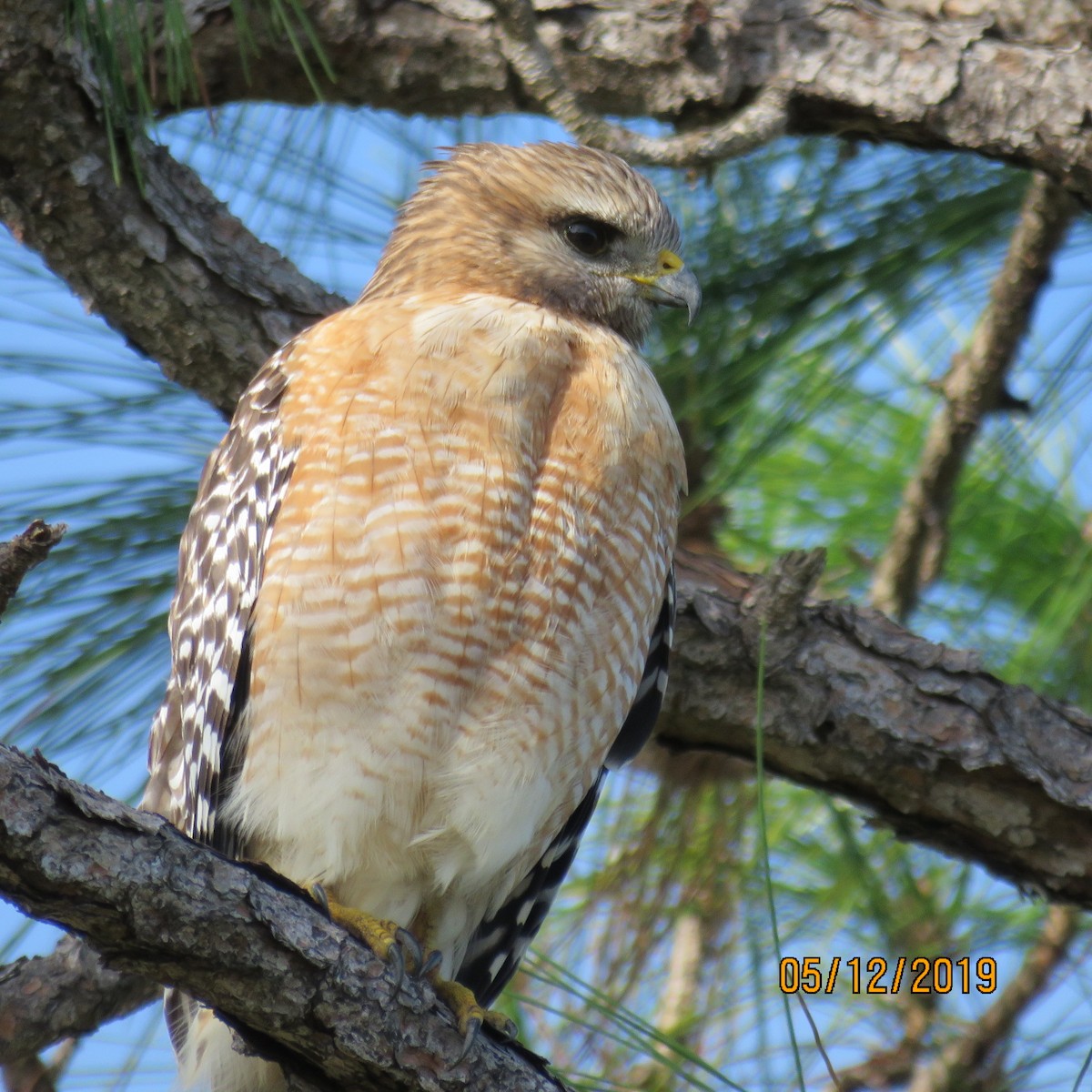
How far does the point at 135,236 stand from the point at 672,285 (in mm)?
1432

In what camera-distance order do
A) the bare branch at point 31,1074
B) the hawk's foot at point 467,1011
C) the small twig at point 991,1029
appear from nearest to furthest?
1. the hawk's foot at point 467,1011
2. the bare branch at point 31,1074
3. the small twig at point 991,1029

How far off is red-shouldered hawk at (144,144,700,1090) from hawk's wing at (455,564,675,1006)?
0.7 inches

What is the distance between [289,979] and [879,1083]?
2.58 metres

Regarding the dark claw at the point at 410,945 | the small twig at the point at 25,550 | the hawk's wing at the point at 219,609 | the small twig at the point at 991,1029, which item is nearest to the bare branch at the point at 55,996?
the hawk's wing at the point at 219,609

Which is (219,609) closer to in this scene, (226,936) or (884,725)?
(226,936)

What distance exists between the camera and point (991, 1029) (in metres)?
4.10

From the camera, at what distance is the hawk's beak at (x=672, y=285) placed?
13.0ft

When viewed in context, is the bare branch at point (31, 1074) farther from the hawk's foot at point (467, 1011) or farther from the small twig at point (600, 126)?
the small twig at point (600, 126)

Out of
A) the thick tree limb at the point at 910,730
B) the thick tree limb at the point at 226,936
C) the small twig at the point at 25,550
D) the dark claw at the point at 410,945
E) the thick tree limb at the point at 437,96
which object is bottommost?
the thick tree limb at the point at 910,730

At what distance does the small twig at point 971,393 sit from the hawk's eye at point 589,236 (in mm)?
1065

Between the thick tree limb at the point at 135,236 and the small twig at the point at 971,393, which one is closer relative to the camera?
the thick tree limb at the point at 135,236

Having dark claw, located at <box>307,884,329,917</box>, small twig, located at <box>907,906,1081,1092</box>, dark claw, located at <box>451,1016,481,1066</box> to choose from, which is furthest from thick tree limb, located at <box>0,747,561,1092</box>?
small twig, located at <box>907,906,1081,1092</box>

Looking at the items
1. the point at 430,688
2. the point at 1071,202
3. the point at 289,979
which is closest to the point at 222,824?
the point at 430,688

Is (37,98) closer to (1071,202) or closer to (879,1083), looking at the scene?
(1071,202)
